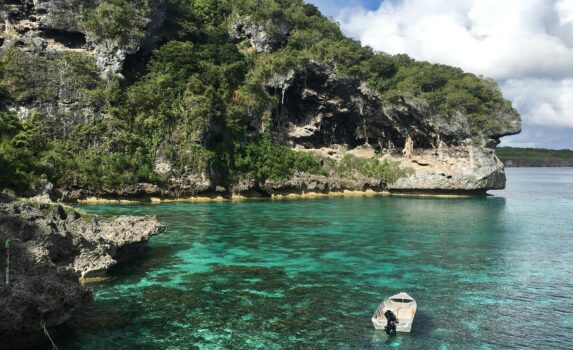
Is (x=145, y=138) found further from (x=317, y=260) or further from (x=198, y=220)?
(x=317, y=260)

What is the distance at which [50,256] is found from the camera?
52.5 ft

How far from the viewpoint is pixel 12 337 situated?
1067cm

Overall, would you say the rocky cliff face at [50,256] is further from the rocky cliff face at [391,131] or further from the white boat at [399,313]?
the rocky cliff face at [391,131]

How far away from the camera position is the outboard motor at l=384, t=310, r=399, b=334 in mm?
13086

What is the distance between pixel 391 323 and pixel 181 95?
4715 cm

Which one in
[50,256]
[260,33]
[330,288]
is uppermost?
[260,33]

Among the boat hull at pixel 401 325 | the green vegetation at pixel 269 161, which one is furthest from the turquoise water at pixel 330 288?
the green vegetation at pixel 269 161

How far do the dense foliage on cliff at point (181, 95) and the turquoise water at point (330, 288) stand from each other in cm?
1812

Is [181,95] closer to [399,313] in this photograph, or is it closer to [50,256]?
[50,256]

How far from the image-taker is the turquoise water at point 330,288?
12.8m

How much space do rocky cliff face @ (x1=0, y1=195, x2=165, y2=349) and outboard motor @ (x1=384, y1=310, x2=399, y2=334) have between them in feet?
28.6

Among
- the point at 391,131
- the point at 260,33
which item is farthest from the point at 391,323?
the point at 260,33

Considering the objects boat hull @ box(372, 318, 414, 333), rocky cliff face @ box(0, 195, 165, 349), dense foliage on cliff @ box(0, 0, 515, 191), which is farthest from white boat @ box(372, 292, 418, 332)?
dense foliage on cliff @ box(0, 0, 515, 191)

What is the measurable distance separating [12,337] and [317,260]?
1474cm
